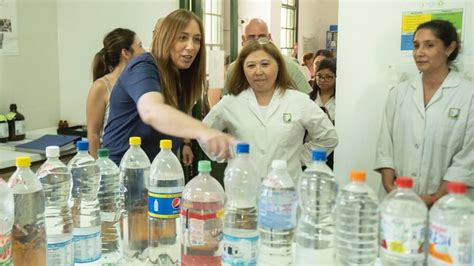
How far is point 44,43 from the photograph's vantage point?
3.66m

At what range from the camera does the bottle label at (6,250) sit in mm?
1101

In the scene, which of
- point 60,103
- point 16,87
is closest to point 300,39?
point 60,103

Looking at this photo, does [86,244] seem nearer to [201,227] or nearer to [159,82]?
[201,227]

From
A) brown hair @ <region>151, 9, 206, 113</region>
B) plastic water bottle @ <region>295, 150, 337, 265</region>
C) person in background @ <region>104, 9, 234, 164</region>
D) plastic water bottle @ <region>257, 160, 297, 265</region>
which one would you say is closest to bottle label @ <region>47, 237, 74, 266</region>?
person in background @ <region>104, 9, 234, 164</region>

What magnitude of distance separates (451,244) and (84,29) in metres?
3.47

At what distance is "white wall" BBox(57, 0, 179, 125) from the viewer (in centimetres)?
363

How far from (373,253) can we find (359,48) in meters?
1.39

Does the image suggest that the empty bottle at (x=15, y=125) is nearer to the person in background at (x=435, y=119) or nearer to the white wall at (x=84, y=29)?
the white wall at (x=84, y=29)

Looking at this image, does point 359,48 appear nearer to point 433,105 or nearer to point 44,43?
point 433,105

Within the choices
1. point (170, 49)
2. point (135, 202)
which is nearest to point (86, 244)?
point (135, 202)

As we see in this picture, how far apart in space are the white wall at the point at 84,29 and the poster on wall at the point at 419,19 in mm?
2030

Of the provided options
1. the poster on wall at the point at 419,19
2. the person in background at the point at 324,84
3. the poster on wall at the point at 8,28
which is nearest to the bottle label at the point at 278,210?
the poster on wall at the point at 419,19

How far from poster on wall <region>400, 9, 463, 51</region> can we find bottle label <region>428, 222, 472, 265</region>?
135 centimetres

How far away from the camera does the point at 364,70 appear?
2330 millimetres
